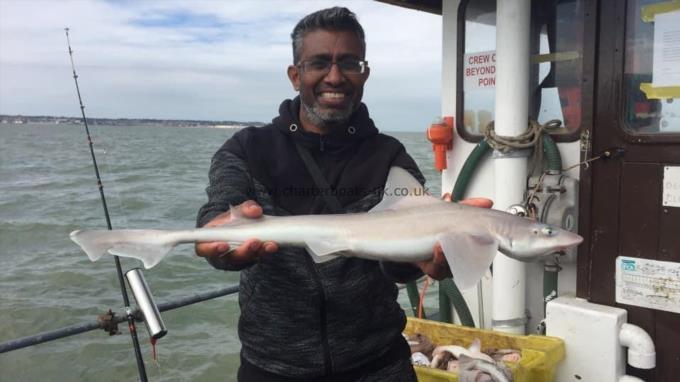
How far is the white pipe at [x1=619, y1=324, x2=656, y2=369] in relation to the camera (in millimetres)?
4117

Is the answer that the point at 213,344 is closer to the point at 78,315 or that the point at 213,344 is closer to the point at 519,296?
the point at 78,315

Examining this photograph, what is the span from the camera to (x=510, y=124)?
4.71 m

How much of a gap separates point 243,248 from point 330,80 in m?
0.91

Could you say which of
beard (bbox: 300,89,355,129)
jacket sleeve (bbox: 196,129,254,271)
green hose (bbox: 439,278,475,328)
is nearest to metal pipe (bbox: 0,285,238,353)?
jacket sleeve (bbox: 196,129,254,271)

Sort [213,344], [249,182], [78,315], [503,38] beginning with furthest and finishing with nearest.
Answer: [78,315]
[213,344]
[503,38]
[249,182]

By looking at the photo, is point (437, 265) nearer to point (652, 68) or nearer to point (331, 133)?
point (331, 133)

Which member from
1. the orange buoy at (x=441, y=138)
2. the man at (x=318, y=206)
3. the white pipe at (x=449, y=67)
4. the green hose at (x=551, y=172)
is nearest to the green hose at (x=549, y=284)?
the green hose at (x=551, y=172)

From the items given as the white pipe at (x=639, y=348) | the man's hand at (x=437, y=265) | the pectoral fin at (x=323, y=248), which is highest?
the pectoral fin at (x=323, y=248)

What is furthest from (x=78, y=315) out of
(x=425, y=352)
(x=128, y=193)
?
(x=128, y=193)

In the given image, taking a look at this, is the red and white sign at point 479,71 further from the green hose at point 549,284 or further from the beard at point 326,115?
the beard at point 326,115

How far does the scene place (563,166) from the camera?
475cm

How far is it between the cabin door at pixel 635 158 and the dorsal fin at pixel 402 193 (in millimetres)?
2367

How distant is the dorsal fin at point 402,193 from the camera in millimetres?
2625

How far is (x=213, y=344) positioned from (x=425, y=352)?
19.7 feet
